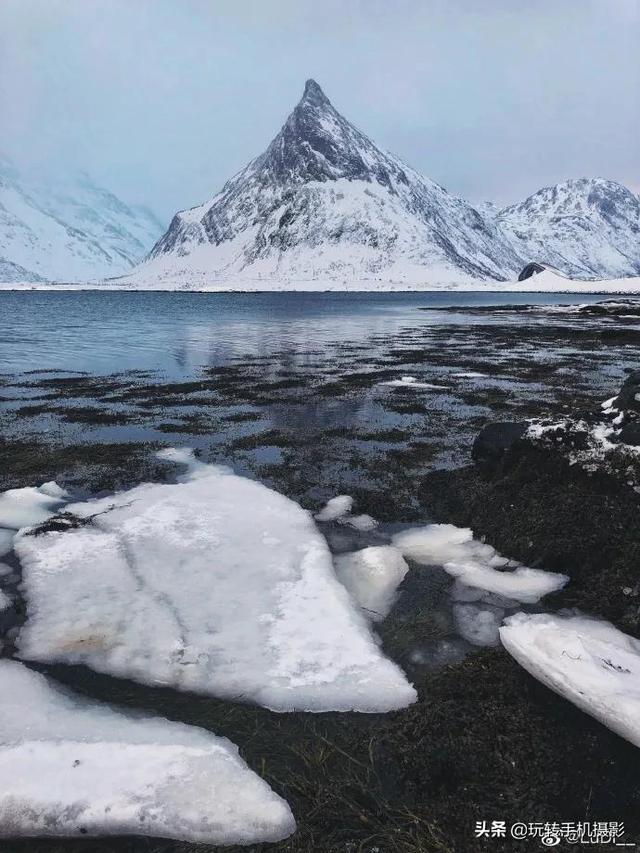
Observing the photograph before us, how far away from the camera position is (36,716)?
4.26 meters

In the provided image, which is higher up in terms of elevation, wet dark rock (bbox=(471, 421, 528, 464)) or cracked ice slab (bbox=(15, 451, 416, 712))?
wet dark rock (bbox=(471, 421, 528, 464))

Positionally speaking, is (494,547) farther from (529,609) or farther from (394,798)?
(394,798)

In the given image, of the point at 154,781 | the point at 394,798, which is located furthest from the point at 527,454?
the point at 154,781

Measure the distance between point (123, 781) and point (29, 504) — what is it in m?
6.16

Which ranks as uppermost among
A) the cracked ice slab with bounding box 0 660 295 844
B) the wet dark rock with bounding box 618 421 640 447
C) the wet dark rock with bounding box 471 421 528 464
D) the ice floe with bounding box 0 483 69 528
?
the wet dark rock with bounding box 618 421 640 447

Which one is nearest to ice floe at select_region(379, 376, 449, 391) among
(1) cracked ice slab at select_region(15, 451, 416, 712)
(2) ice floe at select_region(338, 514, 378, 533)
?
(2) ice floe at select_region(338, 514, 378, 533)

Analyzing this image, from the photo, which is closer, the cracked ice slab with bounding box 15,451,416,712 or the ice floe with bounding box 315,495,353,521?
the cracked ice slab with bounding box 15,451,416,712

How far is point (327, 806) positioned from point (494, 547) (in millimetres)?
4553

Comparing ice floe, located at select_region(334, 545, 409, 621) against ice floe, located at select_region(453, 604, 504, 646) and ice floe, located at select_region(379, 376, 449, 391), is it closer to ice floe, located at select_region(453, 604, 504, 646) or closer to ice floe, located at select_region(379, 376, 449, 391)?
ice floe, located at select_region(453, 604, 504, 646)

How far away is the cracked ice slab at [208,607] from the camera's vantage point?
4.74 metres

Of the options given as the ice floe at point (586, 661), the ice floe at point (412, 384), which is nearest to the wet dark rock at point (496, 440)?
the ice floe at point (586, 661)

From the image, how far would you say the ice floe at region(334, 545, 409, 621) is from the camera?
603 centimetres

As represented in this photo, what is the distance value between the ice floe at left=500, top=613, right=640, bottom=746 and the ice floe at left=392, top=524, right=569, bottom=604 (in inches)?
24.3

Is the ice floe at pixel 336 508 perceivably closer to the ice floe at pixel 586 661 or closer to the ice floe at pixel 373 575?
the ice floe at pixel 373 575
